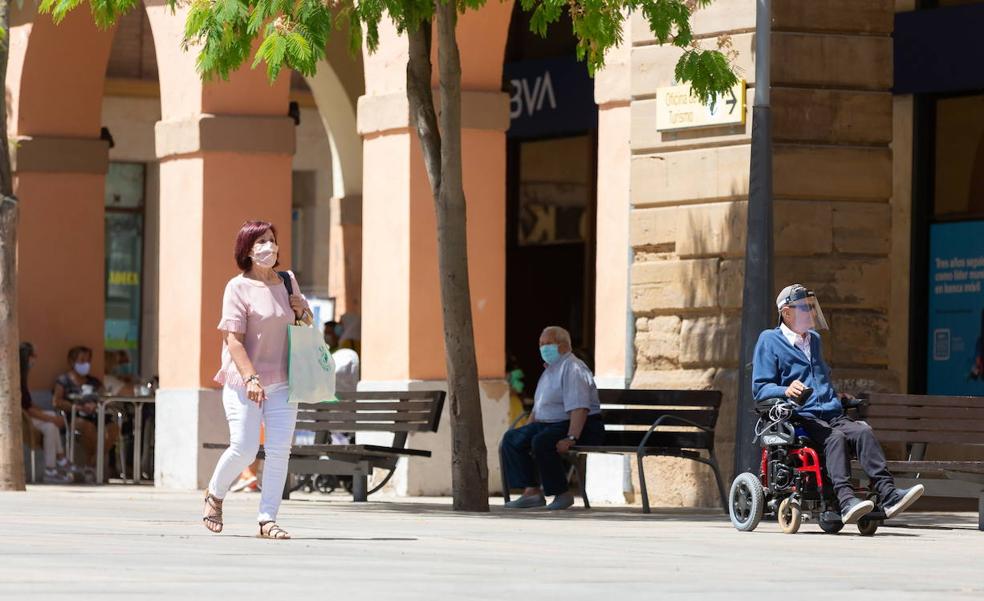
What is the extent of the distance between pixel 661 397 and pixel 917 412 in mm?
2187

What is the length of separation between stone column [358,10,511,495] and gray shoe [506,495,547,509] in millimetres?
2597

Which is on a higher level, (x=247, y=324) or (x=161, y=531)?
(x=247, y=324)

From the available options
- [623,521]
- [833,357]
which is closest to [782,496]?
[623,521]

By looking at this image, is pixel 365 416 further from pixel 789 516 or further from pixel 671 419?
pixel 789 516

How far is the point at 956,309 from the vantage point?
1947 cm

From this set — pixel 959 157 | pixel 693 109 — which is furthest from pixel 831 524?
pixel 959 157

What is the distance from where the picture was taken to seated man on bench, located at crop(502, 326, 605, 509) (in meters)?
15.8

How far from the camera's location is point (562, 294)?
2434cm

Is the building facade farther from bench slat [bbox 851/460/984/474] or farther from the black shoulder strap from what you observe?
the black shoulder strap

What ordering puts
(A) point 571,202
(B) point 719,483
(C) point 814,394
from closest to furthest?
(C) point 814,394 < (B) point 719,483 < (A) point 571,202

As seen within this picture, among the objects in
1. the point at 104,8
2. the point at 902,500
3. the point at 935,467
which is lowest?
the point at 902,500

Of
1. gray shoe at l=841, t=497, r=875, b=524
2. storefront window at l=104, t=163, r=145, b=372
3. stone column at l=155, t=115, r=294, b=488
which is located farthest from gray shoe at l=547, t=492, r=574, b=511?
storefront window at l=104, t=163, r=145, b=372

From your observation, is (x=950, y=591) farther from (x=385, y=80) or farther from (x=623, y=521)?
(x=385, y=80)

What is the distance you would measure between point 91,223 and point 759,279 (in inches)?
443
